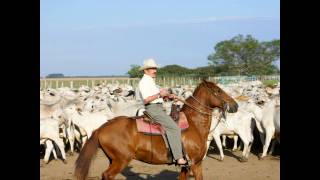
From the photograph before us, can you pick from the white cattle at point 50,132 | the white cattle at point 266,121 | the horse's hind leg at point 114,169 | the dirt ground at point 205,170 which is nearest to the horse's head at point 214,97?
the horse's hind leg at point 114,169

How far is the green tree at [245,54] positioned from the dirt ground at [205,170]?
50016 millimetres

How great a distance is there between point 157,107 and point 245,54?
5914cm

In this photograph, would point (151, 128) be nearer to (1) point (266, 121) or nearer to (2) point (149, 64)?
(2) point (149, 64)

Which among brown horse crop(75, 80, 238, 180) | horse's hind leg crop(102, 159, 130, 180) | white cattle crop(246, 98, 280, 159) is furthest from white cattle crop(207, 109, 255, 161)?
horse's hind leg crop(102, 159, 130, 180)

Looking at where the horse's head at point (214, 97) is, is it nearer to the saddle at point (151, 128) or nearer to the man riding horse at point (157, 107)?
the man riding horse at point (157, 107)

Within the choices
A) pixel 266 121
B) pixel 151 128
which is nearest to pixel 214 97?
pixel 151 128

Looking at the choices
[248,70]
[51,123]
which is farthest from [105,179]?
[248,70]

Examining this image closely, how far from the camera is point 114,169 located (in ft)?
30.4

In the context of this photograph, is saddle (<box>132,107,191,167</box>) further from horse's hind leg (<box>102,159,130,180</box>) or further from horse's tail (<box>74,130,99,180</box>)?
horse's tail (<box>74,130,99,180</box>)

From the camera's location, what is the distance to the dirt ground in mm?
12820

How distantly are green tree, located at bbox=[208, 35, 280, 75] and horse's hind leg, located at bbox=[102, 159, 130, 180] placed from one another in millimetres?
56037
